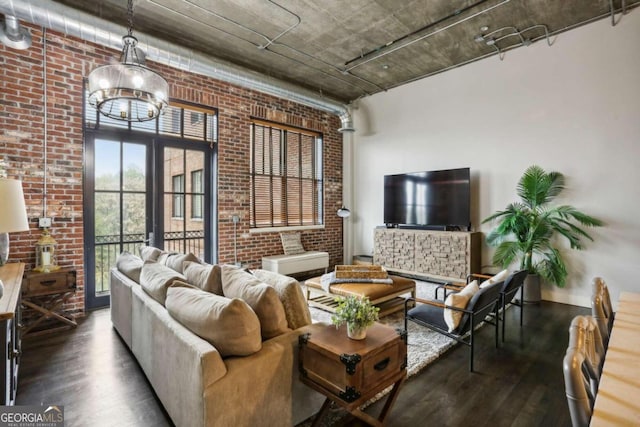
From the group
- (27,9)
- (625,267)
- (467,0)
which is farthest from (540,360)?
(27,9)

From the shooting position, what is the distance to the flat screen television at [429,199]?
5207 mm

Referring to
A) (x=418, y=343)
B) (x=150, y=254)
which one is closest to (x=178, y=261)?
(x=150, y=254)

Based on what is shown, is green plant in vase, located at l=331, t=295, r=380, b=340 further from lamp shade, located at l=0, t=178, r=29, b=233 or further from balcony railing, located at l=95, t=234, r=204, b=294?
balcony railing, located at l=95, t=234, r=204, b=294

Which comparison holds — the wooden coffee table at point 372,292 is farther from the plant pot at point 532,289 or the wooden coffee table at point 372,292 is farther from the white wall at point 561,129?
the white wall at point 561,129

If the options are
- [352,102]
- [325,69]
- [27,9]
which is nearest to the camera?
[27,9]

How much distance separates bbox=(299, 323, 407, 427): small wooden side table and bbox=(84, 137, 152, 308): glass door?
3.64m

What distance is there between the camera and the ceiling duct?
327 cm

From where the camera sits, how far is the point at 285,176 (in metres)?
6.29

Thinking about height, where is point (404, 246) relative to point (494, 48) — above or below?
below

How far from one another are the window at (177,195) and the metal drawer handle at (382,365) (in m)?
4.13

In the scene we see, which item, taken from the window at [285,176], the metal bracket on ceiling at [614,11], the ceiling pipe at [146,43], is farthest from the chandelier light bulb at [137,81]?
the metal bracket on ceiling at [614,11]

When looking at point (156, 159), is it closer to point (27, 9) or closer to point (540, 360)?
point (27, 9)

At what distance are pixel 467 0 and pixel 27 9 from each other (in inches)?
180

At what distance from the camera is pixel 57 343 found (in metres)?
3.14
